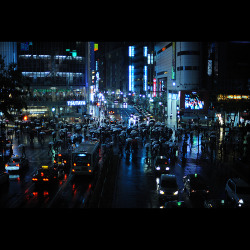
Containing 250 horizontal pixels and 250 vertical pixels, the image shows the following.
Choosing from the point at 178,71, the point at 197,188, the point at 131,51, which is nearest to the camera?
the point at 197,188

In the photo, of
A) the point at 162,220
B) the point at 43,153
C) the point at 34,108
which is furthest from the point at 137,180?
the point at 34,108

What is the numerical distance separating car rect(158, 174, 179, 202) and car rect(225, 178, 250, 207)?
9.40ft

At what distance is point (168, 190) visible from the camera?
18.3 meters

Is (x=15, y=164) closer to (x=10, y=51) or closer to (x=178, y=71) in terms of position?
(x=178, y=71)

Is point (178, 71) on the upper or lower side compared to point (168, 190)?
upper

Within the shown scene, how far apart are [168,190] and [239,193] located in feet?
12.2

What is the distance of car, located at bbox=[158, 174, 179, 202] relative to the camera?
17.9 metres

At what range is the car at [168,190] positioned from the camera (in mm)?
17947

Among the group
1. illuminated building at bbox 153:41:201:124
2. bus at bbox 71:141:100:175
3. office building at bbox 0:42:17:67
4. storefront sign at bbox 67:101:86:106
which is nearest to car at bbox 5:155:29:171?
bus at bbox 71:141:100:175

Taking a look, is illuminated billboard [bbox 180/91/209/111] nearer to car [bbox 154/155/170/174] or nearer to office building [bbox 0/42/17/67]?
office building [bbox 0/42/17/67]

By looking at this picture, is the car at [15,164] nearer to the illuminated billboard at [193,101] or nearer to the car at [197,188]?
the car at [197,188]

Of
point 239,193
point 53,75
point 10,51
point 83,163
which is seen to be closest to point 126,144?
point 83,163

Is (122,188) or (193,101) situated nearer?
(122,188)

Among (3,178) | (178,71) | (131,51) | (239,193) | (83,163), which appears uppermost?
(131,51)
